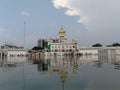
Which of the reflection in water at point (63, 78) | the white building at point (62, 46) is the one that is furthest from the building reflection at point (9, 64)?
the white building at point (62, 46)

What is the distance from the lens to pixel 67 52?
114312mm

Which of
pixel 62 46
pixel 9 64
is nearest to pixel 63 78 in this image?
pixel 9 64

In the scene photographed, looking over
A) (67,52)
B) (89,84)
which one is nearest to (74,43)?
(67,52)

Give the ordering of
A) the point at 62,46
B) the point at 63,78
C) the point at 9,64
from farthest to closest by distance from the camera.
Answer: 1. the point at 62,46
2. the point at 9,64
3. the point at 63,78

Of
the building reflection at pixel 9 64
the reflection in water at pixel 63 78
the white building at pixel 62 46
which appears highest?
the white building at pixel 62 46

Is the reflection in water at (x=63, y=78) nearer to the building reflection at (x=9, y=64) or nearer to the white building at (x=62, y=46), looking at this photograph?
the building reflection at (x=9, y=64)

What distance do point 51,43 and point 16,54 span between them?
26.3 metres

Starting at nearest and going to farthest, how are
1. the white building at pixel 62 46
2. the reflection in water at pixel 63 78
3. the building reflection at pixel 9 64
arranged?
1. the reflection in water at pixel 63 78
2. the building reflection at pixel 9 64
3. the white building at pixel 62 46

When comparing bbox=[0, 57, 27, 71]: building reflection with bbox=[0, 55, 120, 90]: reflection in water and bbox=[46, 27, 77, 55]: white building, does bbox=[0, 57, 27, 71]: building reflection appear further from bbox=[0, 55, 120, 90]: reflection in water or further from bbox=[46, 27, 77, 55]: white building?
bbox=[46, 27, 77, 55]: white building

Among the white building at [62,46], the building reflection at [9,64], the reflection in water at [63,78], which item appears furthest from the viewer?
the white building at [62,46]

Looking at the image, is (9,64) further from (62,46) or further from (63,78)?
(62,46)

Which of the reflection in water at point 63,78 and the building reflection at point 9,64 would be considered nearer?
the reflection in water at point 63,78

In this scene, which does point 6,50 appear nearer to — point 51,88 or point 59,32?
point 59,32

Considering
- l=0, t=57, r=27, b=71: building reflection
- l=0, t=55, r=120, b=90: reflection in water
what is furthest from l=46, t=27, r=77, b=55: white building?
l=0, t=55, r=120, b=90: reflection in water
